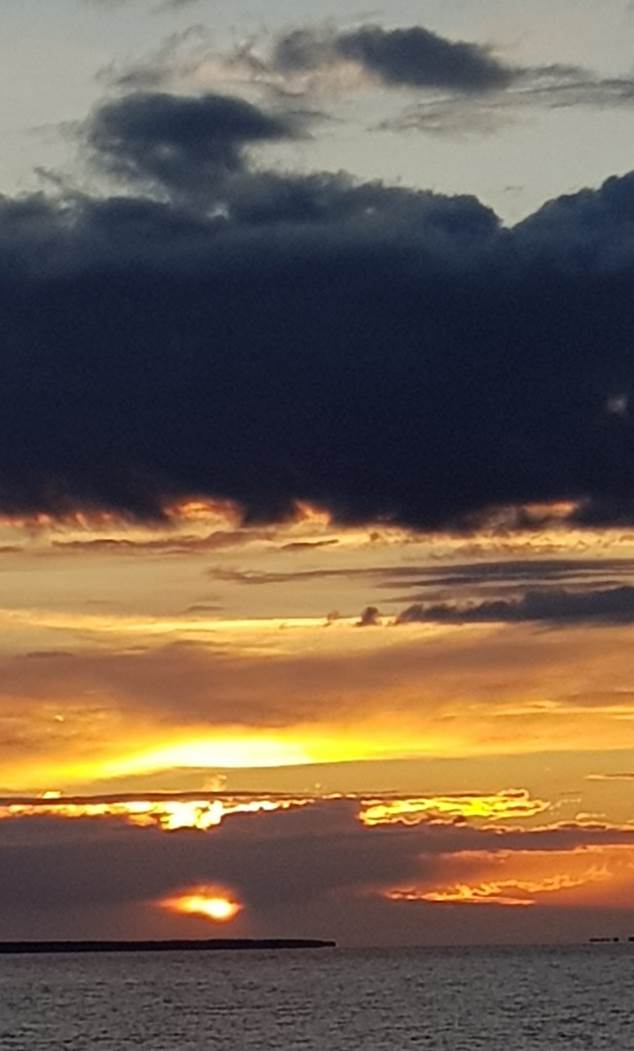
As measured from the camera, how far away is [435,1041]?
521 ft

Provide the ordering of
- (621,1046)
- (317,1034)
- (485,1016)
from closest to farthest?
1. (621,1046)
2. (317,1034)
3. (485,1016)

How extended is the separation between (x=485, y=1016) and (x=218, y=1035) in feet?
85.2

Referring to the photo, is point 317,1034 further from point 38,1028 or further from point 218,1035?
point 38,1028

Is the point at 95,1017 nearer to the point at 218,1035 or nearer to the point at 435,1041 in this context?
the point at 218,1035

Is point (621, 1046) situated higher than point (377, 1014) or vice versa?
point (377, 1014)

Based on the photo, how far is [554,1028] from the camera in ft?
567

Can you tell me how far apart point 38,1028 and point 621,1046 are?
48.9m

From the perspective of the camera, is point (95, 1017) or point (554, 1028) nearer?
point (554, 1028)

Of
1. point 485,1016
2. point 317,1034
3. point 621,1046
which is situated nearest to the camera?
point 621,1046

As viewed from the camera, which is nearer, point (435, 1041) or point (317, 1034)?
point (435, 1041)

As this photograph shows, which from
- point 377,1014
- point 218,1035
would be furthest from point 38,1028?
point 377,1014

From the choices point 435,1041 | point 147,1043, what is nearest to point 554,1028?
point 435,1041

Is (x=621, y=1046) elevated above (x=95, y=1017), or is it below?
below

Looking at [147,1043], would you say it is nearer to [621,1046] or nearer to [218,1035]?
[218,1035]
